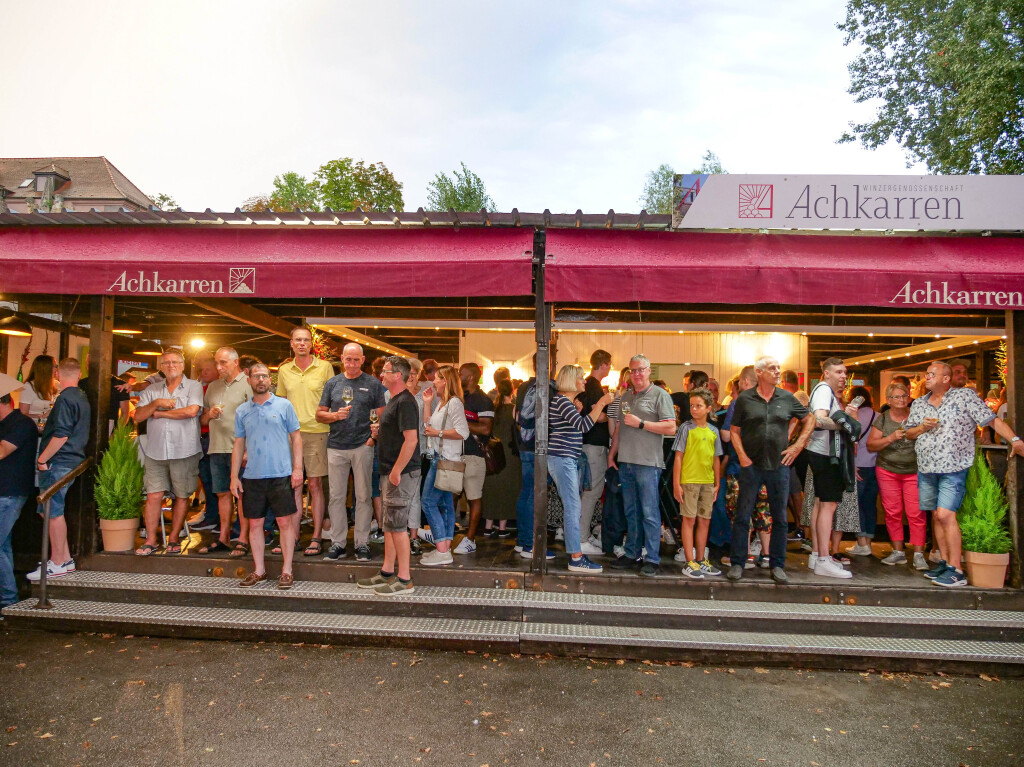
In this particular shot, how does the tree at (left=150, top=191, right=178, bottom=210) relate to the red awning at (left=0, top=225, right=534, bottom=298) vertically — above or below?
above

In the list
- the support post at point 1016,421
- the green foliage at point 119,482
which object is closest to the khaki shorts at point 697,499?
the support post at point 1016,421

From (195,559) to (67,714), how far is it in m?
2.04

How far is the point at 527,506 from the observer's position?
19.7 ft

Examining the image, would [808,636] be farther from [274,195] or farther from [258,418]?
[274,195]

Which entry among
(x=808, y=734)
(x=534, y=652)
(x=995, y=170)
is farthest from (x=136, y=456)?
(x=995, y=170)

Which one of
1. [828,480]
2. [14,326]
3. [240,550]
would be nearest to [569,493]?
[828,480]

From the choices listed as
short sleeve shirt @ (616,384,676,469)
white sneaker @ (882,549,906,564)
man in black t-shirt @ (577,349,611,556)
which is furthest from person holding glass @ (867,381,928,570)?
man in black t-shirt @ (577,349,611,556)

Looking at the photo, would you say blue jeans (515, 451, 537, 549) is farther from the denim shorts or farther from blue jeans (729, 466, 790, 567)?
the denim shorts

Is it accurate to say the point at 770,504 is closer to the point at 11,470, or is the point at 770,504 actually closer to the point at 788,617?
the point at 788,617

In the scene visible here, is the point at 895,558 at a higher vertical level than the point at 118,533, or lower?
lower

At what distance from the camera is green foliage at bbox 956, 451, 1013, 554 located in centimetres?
513

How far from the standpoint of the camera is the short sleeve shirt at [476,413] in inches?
252

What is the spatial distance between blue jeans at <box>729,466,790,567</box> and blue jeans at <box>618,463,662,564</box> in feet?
2.20

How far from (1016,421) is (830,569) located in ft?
6.58
